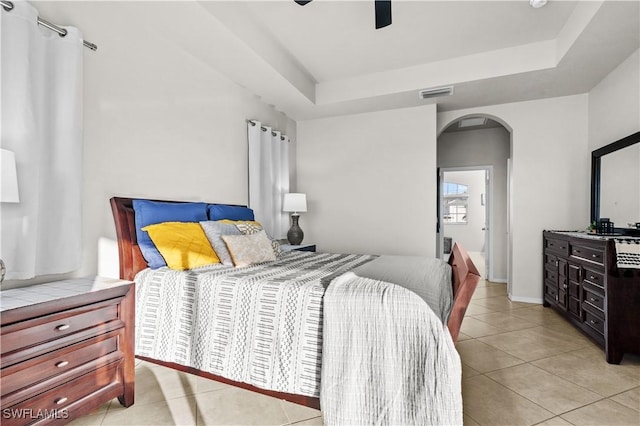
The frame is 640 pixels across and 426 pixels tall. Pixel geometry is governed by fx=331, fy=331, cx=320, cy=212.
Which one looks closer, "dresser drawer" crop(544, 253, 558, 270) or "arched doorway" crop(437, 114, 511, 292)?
"dresser drawer" crop(544, 253, 558, 270)

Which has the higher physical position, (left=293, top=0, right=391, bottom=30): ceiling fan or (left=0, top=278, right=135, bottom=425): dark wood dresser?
(left=293, top=0, right=391, bottom=30): ceiling fan

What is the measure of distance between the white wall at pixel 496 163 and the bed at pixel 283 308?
3.83 m

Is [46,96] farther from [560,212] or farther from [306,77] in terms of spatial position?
[560,212]

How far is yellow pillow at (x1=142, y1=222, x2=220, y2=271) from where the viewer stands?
7.50 ft

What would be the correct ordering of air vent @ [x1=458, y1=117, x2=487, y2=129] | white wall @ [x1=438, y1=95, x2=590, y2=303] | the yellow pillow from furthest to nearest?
air vent @ [x1=458, y1=117, x2=487, y2=129] → white wall @ [x1=438, y1=95, x2=590, y2=303] → the yellow pillow

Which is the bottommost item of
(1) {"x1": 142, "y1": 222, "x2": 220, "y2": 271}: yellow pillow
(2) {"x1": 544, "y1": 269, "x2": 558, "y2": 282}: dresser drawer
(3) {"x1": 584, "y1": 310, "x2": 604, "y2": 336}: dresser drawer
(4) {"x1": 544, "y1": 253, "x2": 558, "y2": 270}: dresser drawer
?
(3) {"x1": 584, "y1": 310, "x2": 604, "y2": 336}: dresser drawer

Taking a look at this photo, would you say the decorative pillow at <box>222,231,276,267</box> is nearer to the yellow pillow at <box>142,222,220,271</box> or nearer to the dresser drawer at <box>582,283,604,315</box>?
the yellow pillow at <box>142,222,220,271</box>

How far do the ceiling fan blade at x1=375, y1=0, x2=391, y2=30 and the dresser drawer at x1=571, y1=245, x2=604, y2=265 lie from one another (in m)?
2.49

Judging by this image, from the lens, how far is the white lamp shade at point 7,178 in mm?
1406

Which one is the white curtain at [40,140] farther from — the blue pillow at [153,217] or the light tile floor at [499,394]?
the light tile floor at [499,394]

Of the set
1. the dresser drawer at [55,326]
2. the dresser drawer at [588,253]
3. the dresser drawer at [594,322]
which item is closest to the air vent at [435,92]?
the dresser drawer at [588,253]

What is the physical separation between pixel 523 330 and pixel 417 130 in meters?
2.66

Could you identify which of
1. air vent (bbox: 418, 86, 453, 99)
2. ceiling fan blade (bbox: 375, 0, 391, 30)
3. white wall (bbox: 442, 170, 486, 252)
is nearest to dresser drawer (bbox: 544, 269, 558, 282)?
air vent (bbox: 418, 86, 453, 99)

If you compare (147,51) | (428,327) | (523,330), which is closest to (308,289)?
(428,327)
